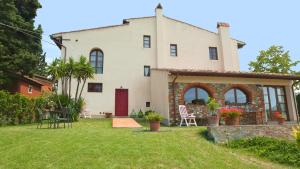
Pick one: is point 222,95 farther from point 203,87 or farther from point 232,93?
point 203,87

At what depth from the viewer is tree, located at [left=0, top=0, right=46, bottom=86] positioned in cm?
1673

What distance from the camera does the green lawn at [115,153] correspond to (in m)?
5.09

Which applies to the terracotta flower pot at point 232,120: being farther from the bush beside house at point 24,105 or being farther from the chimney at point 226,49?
the chimney at point 226,49

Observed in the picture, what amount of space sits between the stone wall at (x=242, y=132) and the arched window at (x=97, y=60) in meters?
→ 11.3

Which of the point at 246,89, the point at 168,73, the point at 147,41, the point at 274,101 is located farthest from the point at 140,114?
the point at 274,101

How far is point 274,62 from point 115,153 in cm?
2558

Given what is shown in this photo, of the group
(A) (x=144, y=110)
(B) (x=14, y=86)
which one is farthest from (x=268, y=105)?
(B) (x=14, y=86)

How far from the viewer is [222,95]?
44.7 ft

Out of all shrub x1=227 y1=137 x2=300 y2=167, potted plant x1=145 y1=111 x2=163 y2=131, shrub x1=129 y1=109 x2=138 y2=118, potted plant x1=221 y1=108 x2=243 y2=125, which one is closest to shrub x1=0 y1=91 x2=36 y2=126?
→ shrub x1=129 y1=109 x2=138 y2=118

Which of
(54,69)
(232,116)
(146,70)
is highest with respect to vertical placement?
(146,70)

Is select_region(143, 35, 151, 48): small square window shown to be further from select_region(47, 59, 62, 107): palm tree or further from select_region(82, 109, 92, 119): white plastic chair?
select_region(47, 59, 62, 107): palm tree

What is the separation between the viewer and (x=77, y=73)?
1370 centimetres

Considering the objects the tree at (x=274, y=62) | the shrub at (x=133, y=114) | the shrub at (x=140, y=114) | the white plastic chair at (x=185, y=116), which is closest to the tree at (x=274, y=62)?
the tree at (x=274, y=62)

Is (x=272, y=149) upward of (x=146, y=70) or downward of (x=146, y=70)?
downward
